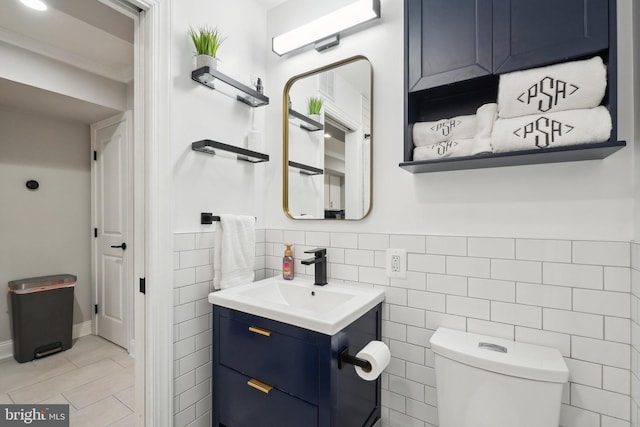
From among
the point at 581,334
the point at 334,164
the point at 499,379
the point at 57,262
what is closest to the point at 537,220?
the point at 581,334

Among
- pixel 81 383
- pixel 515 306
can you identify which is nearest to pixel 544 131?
pixel 515 306

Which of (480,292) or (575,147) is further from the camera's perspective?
(480,292)

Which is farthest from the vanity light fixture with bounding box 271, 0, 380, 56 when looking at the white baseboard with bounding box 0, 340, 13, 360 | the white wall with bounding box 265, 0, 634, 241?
the white baseboard with bounding box 0, 340, 13, 360

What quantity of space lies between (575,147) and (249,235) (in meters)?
1.44

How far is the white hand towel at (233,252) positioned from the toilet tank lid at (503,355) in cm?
99

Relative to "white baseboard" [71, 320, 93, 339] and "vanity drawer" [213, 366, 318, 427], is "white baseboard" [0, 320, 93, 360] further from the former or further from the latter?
"vanity drawer" [213, 366, 318, 427]

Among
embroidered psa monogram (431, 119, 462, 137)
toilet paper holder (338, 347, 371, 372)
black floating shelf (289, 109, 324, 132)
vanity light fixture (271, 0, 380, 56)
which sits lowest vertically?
toilet paper holder (338, 347, 371, 372)

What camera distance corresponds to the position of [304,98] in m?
1.79

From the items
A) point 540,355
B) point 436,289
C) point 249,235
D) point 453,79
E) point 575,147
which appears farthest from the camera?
point 249,235

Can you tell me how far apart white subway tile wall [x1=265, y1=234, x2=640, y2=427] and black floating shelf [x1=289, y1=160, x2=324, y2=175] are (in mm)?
402

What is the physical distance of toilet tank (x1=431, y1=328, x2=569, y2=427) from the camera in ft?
3.06

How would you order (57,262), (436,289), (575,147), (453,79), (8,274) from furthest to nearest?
(57,262), (8,274), (436,289), (453,79), (575,147)

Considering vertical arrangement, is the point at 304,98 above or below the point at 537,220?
above

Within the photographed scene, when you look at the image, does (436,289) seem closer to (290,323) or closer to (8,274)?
(290,323)
